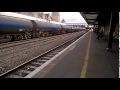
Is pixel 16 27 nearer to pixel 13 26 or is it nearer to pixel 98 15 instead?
pixel 13 26

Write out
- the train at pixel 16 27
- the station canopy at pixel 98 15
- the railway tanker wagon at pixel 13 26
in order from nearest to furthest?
the railway tanker wagon at pixel 13 26 → the train at pixel 16 27 → the station canopy at pixel 98 15

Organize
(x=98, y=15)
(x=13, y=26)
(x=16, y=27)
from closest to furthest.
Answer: (x=13, y=26)
(x=16, y=27)
(x=98, y=15)

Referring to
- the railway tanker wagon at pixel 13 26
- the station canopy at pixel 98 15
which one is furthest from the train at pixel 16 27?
the station canopy at pixel 98 15

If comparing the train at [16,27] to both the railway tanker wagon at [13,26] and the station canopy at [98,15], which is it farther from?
the station canopy at [98,15]

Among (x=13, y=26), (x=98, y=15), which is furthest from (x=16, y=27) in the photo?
(x=98, y=15)

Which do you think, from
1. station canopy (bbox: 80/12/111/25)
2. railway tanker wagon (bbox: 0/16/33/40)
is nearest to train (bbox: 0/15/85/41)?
railway tanker wagon (bbox: 0/16/33/40)
